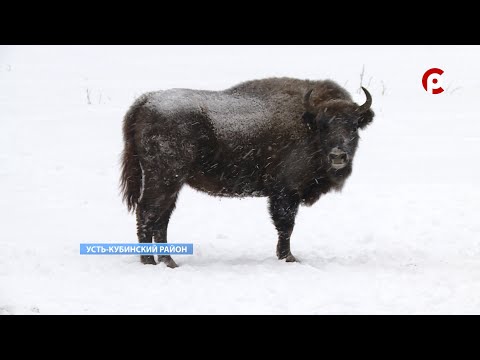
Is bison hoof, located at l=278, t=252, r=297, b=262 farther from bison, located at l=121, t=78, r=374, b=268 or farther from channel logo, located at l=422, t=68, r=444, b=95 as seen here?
channel logo, located at l=422, t=68, r=444, b=95

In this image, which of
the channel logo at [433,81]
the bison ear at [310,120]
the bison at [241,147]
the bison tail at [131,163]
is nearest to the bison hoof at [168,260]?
the bison at [241,147]

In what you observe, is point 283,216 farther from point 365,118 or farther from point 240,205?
point 240,205

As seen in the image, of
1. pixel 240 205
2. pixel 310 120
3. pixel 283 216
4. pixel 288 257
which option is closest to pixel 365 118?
pixel 310 120

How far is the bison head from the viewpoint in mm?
9070

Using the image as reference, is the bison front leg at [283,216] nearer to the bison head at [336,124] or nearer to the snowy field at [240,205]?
the snowy field at [240,205]

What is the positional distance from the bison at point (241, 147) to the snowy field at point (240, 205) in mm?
857

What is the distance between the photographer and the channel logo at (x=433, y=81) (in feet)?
61.3

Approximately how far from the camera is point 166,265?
8.88 meters

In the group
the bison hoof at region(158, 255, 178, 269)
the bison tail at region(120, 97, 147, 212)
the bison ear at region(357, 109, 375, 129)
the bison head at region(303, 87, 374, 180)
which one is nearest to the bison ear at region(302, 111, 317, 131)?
the bison head at region(303, 87, 374, 180)

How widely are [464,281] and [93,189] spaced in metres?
7.33

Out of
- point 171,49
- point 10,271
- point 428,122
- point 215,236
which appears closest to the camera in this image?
point 10,271

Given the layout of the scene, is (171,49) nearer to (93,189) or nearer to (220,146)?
(93,189)

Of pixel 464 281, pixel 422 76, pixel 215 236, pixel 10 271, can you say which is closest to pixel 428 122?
pixel 422 76

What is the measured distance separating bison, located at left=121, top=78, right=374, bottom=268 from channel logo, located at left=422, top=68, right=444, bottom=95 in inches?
387
